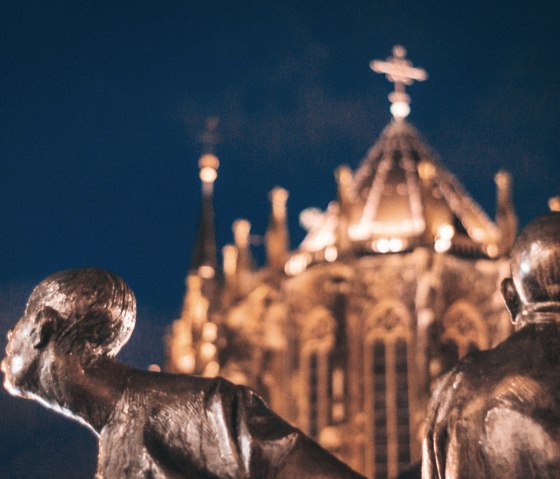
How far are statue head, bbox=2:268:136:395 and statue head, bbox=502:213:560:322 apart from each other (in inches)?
46.2

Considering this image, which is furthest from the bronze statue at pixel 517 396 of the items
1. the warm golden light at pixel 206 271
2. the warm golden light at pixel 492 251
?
the warm golden light at pixel 206 271

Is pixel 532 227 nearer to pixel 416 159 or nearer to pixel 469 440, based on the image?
pixel 469 440

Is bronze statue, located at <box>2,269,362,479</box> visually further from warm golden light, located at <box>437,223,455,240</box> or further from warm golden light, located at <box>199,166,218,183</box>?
warm golden light, located at <box>199,166,218,183</box>

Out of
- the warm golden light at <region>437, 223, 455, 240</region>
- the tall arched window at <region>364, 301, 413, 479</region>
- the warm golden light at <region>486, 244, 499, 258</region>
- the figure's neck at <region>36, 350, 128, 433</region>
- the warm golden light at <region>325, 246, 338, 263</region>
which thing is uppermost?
the warm golden light at <region>437, 223, 455, 240</region>

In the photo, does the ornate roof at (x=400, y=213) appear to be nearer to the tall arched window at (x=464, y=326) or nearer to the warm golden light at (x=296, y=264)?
the warm golden light at (x=296, y=264)

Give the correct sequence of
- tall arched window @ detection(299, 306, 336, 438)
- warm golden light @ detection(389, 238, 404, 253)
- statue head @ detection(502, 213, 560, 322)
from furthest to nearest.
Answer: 1. warm golden light @ detection(389, 238, 404, 253)
2. tall arched window @ detection(299, 306, 336, 438)
3. statue head @ detection(502, 213, 560, 322)

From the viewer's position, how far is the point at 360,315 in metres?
35.9

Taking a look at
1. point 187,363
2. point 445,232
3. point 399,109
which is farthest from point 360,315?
point 399,109

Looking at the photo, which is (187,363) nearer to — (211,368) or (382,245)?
(211,368)

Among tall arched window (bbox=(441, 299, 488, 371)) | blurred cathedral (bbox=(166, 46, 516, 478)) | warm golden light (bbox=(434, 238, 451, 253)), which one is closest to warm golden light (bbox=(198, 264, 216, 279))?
blurred cathedral (bbox=(166, 46, 516, 478))

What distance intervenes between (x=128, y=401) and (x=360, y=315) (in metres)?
32.5

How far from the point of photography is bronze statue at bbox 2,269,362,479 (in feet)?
11.4

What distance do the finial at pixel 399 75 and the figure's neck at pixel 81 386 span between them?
40.2 m

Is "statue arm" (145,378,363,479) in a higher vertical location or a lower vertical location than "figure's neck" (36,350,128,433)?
lower
